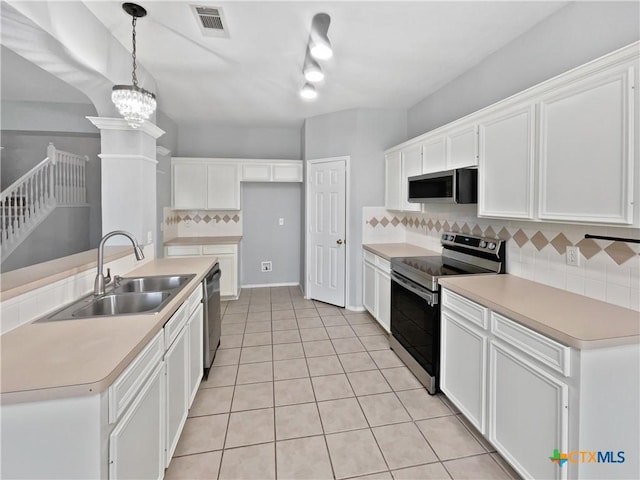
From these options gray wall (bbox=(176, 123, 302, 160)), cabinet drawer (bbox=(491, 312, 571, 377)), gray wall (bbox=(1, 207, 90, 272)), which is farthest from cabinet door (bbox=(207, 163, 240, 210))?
cabinet drawer (bbox=(491, 312, 571, 377))

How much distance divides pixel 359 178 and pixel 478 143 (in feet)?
6.42

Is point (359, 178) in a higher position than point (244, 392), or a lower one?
higher

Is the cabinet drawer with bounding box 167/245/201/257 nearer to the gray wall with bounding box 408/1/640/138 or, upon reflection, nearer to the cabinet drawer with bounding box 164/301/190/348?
the cabinet drawer with bounding box 164/301/190/348

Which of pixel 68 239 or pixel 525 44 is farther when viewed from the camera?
pixel 68 239

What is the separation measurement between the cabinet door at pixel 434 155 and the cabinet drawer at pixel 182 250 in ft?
10.6

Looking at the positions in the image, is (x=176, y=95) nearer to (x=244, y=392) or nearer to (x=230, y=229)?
(x=230, y=229)

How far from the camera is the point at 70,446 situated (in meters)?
0.99

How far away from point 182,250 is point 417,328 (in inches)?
135

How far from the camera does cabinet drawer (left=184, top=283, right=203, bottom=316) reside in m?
2.10

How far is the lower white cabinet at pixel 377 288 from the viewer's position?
11.2ft

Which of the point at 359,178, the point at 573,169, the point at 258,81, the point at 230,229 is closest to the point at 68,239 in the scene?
the point at 230,229

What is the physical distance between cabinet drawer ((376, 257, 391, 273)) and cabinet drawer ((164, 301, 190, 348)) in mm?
2065

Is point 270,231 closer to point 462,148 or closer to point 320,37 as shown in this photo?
point 462,148

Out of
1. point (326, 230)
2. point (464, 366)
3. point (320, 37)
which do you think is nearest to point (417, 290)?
point (464, 366)
